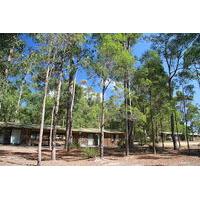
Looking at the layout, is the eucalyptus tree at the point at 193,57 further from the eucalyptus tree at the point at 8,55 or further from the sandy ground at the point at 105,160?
the eucalyptus tree at the point at 8,55

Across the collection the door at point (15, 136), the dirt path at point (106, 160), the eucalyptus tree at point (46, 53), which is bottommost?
the dirt path at point (106, 160)

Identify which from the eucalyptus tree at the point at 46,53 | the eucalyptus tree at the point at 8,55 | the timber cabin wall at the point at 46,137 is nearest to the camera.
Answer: the eucalyptus tree at the point at 46,53

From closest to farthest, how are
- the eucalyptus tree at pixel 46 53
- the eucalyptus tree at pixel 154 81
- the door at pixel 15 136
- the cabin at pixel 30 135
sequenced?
the eucalyptus tree at pixel 46 53, the eucalyptus tree at pixel 154 81, the cabin at pixel 30 135, the door at pixel 15 136

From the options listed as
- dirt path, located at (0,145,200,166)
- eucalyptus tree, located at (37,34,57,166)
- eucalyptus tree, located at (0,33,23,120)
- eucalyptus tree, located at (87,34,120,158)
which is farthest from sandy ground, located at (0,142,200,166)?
eucalyptus tree, located at (0,33,23,120)

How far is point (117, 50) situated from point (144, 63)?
A: 4.06 metres

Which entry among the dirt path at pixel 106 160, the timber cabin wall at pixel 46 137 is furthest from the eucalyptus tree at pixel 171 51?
the timber cabin wall at pixel 46 137

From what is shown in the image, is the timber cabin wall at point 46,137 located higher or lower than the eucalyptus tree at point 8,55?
lower

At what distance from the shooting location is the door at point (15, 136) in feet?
55.2

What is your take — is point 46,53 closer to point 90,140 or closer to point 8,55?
point 8,55

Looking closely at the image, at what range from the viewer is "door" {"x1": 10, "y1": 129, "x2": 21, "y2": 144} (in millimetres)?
16828

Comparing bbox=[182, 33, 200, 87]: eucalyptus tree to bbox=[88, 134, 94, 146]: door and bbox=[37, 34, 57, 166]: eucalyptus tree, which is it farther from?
bbox=[88, 134, 94, 146]: door

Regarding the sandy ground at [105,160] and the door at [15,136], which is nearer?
the sandy ground at [105,160]

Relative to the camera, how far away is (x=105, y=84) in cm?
997
